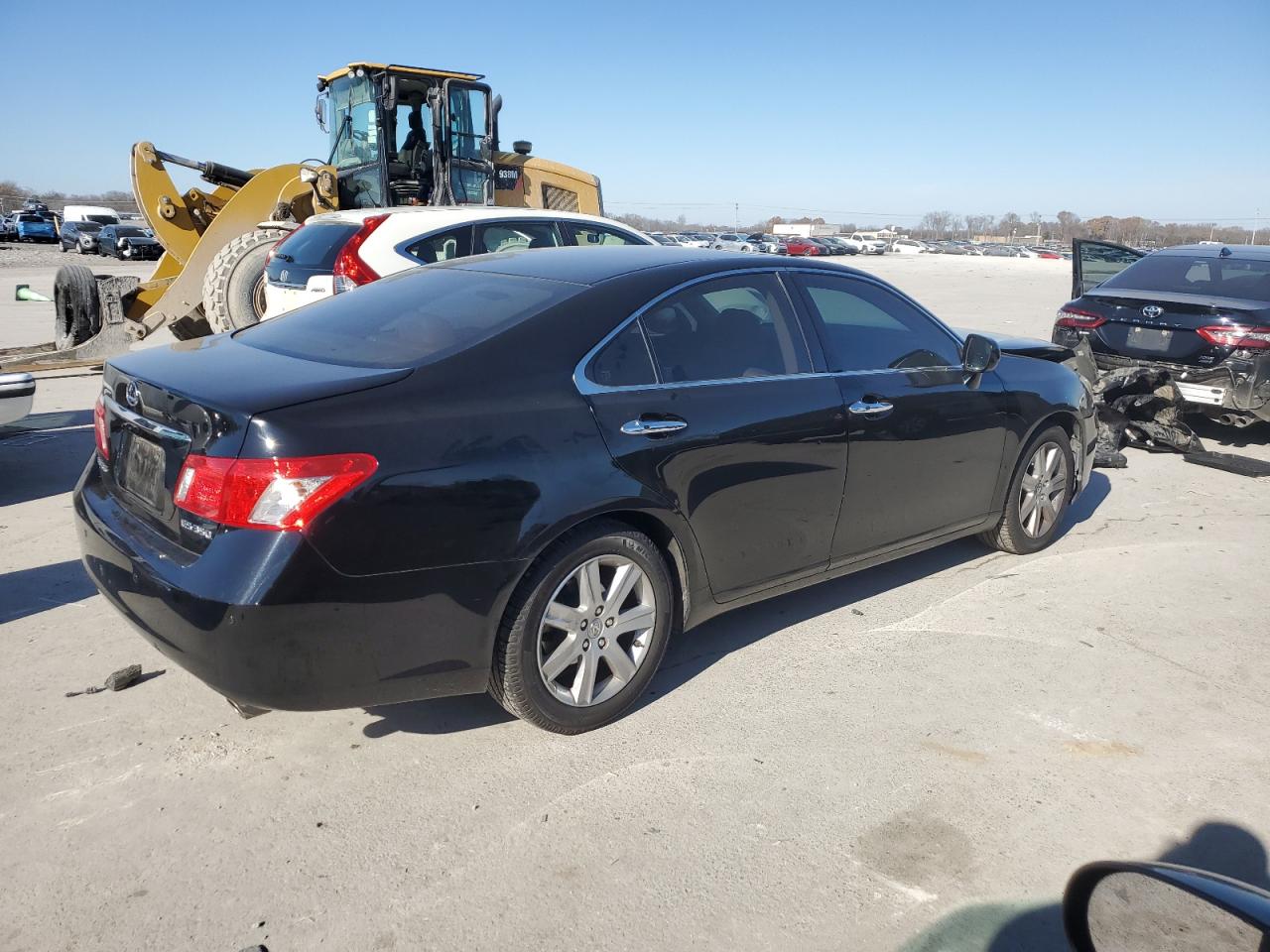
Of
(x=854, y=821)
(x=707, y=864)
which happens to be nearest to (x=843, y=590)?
(x=854, y=821)

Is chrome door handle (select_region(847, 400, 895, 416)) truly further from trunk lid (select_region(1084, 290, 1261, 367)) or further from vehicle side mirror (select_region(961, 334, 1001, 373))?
trunk lid (select_region(1084, 290, 1261, 367))

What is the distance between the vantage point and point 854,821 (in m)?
3.08

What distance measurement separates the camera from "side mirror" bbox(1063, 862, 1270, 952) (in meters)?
1.51

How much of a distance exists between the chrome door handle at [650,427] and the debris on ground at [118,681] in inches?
82.0

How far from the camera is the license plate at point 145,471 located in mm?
3137

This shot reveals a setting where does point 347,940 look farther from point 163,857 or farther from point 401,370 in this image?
point 401,370

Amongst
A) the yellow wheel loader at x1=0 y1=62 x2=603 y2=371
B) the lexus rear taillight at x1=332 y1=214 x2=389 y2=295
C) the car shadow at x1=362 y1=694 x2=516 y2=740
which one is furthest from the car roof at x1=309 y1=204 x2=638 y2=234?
the car shadow at x1=362 y1=694 x2=516 y2=740

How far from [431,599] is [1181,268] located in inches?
331

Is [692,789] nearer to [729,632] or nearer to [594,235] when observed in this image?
[729,632]

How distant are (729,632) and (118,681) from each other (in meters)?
2.44

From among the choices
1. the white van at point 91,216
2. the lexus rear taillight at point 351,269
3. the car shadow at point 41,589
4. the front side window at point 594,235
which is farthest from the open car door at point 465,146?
the white van at point 91,216

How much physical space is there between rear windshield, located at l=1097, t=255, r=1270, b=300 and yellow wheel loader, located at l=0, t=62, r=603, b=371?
288 inches

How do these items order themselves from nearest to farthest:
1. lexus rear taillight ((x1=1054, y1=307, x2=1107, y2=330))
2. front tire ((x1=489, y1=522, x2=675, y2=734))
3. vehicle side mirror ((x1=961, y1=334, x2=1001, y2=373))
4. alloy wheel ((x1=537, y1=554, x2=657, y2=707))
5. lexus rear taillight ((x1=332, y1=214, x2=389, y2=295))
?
front tire ((x1=489, y1=522, x2=675, y2=734)) → alloy wheel ((x1=537, y1=554, x2=657, y2=707)) → vehicle side mirror ((x1=961, y1=334, x2=1001, y2=373)) → lexus rear taillight ((x1=332, y1=214, x2=389, y2=295)) → lexus rear taillight ((x1=1054, y1=307, x2=1107, y2=330))

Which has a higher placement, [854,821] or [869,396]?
[869,396]
